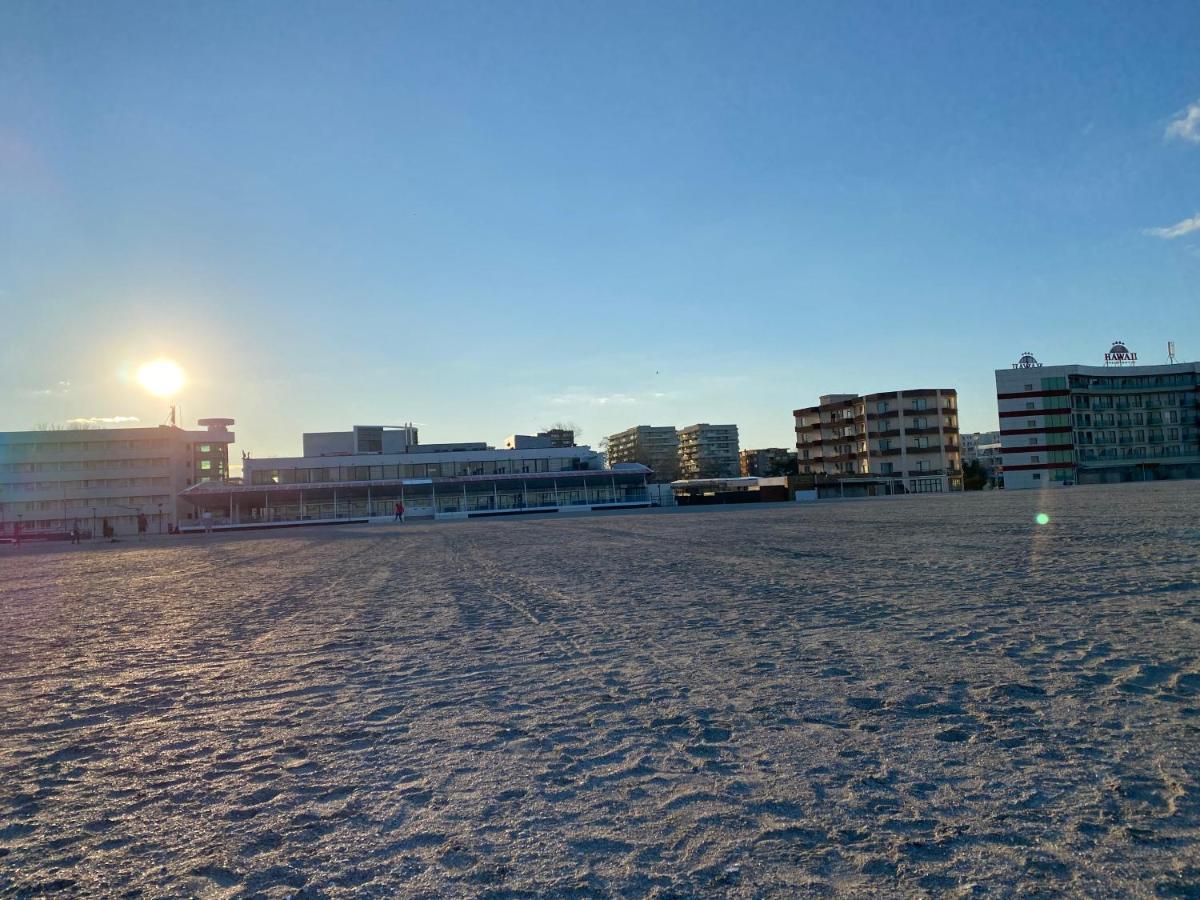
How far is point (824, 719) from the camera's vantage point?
509 centimetres

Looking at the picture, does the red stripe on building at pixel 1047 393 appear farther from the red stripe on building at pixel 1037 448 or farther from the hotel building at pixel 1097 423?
the red stripe on building at pixel 1037 448

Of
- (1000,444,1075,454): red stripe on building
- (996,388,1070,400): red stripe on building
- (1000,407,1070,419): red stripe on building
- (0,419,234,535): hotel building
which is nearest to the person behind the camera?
(0,419,234,535): hotel building

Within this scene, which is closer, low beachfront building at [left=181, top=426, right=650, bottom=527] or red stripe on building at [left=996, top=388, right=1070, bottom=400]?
low beachfront building at [left=181, top=426, right=650, bottom=527]

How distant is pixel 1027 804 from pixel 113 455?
103 metres

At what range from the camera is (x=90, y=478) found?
89812 mm

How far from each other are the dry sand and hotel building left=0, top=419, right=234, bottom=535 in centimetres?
9094

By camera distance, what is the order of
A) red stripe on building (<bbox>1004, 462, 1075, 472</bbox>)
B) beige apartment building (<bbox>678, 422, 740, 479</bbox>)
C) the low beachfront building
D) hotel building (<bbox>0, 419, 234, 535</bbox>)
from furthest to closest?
beige apartment building (<bbox>678, 422, 740, 479</bbox>), red stripe on building (<bbox>1004, 462, 1075, 472</bbox>), hotel building (<bbox>0, 419, 234, 535</bbox>), the low beachfront building

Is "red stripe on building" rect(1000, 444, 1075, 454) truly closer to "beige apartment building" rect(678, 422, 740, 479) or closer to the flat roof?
the flat roof

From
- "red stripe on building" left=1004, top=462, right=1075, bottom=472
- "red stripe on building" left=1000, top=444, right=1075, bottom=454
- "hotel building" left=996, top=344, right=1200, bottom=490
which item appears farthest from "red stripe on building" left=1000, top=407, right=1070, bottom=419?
"red stripe on building" left=1004, top=462, right=1075, bottom=472

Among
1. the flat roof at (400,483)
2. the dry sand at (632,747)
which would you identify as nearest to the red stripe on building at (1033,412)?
the flat roof at (400,483)

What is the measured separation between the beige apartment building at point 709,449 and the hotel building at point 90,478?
105927mm

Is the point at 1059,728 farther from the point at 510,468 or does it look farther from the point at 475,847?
the point at 510,468

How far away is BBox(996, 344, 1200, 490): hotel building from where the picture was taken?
94312mm

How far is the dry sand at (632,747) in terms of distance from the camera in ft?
10.8
